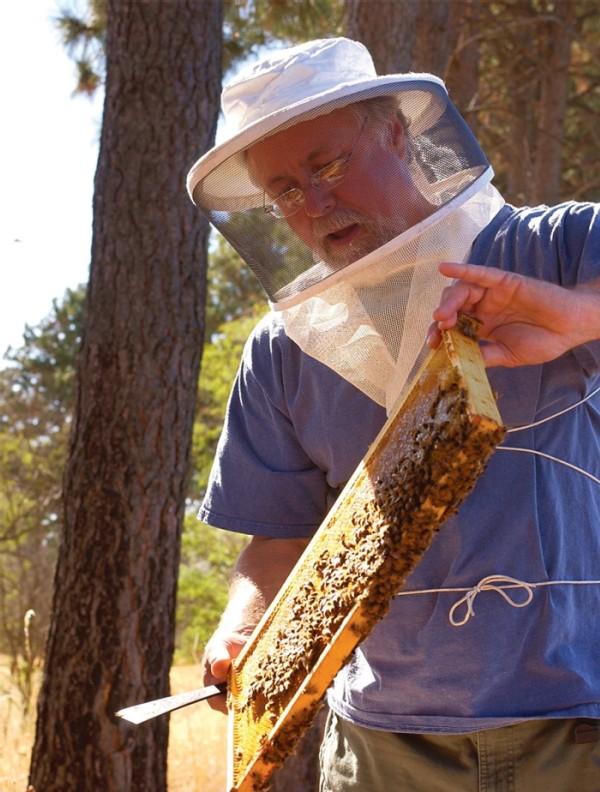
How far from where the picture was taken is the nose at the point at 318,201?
7.02ft

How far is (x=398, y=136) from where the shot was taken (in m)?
2.19

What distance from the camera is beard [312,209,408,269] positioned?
2074mm

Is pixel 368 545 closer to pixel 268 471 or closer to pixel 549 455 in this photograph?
pixel 549 455

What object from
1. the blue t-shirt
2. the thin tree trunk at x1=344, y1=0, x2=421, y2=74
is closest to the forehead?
the blue t-shirt

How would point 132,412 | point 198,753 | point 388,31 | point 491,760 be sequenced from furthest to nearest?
point 198,753 → point 388,31 → point 132,412 → point 491,760

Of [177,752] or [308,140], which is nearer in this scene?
[308,140]

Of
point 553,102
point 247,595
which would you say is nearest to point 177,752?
point 247,595

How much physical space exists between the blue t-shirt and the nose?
1.12 feet

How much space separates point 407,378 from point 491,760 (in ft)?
2.66

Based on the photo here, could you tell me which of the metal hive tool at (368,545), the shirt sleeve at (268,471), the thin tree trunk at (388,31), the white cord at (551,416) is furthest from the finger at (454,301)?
the thin tree trunk at (388,31)

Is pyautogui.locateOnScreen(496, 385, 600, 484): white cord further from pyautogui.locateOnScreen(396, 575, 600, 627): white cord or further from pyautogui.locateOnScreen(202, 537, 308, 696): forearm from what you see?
pyautogui.locateOnScreen(202, 537, 308, 696): forearm

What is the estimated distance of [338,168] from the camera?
213cm

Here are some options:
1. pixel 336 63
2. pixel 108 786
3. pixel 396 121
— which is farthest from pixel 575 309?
pixel 108 786

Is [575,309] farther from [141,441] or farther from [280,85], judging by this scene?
[141,441]
